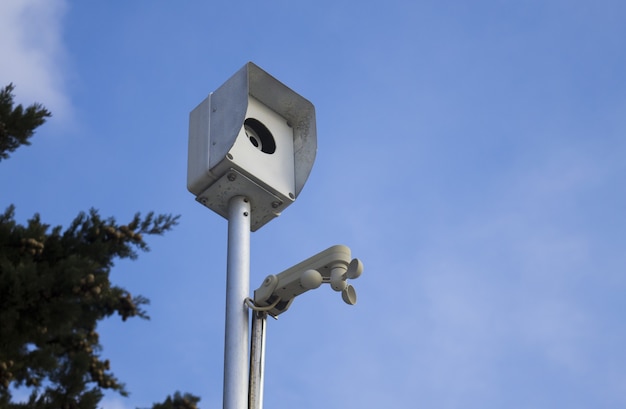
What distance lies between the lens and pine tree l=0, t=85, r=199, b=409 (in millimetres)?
4852

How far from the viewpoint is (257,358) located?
22.0 ft

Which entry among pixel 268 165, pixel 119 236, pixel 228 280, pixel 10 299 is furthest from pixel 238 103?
pixel 10 299

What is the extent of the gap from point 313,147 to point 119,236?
2.85m

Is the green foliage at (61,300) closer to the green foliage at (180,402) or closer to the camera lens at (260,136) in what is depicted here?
the green foliage at (180,402)

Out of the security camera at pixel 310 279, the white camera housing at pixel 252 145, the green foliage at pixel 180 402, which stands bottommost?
the green foliage at pixel 180 402

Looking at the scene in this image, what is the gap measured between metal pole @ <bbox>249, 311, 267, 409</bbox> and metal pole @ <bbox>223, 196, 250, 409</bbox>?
0.06 metres

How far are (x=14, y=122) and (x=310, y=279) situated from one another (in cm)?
185

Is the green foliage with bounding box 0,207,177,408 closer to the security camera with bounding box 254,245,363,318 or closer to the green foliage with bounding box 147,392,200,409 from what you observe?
the green foliage with bounding box 147,392,200,409

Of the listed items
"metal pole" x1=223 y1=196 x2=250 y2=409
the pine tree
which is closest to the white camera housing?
"metal pole" x1=223 y1=196 x2=250 y2=409

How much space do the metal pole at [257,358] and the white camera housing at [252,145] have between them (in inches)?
33.9

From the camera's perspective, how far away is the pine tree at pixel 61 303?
15.9 feet

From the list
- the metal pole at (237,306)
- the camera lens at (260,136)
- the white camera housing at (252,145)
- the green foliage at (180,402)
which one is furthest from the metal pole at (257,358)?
the green foliage at (180,402)

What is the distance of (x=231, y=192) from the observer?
7352mm

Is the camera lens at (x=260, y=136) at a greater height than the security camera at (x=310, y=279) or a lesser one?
greater
